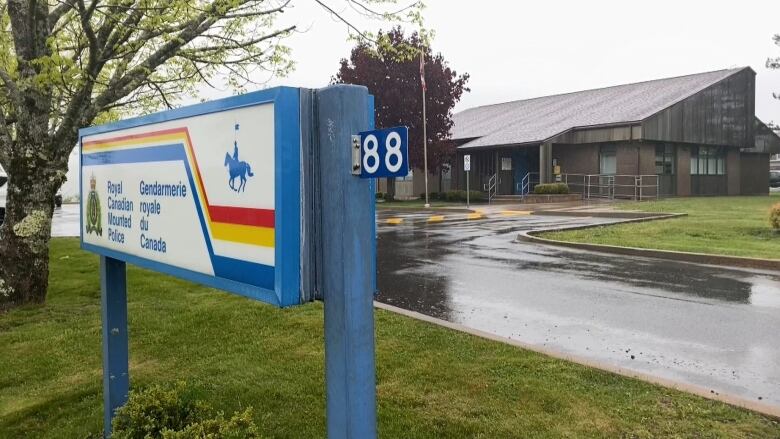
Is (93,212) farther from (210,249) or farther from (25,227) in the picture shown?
(25,227)

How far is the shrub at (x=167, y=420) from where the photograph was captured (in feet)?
9.93

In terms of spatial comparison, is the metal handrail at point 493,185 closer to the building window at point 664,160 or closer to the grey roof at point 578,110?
the grey roof at point 578,110

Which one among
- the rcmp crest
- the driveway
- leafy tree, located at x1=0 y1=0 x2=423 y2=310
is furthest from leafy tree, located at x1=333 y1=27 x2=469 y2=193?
the rcmp crest

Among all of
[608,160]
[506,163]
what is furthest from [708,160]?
[506,163]

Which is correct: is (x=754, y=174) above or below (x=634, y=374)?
above

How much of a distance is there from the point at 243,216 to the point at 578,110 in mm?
36929

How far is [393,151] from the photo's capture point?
2059 mm

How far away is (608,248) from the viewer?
12.5 m

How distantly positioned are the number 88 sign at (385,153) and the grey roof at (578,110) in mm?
30339

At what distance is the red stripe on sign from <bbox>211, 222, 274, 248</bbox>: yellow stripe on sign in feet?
0.06

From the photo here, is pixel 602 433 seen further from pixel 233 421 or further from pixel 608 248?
pixel 608 248

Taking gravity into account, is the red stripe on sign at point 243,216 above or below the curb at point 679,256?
above

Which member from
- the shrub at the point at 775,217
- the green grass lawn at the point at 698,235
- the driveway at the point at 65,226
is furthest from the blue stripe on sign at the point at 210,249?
the shrub at the point at 775,217

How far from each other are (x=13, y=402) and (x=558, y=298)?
20.3ft
